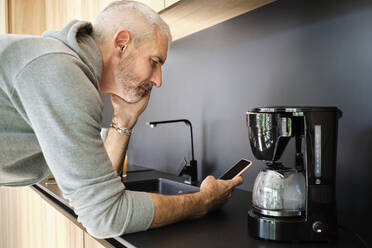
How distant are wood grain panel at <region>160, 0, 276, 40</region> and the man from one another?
0.86ft

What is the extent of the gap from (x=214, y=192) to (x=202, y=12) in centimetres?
78

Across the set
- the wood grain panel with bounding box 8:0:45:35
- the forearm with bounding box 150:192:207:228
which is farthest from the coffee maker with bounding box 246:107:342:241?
the wood grain panel with bounding box 8:0:45:35

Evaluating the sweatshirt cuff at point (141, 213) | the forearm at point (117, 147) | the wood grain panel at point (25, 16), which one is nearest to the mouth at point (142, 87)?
the forearm at point (117, 147)

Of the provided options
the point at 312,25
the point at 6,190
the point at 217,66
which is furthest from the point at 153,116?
the point at 312,25

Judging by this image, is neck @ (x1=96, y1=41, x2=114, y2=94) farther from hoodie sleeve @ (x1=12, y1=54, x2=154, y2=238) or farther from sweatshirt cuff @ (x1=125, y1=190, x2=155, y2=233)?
sweatshirt cuff @ (x1=125, y1=190, x2=155, y2=233)

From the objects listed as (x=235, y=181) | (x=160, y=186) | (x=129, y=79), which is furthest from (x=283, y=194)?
(x=160, y=186)

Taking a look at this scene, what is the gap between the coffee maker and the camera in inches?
34.0

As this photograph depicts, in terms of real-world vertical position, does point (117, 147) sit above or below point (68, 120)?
below

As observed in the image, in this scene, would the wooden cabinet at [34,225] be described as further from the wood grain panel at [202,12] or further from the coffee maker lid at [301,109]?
the wood grain panel at [202,12]

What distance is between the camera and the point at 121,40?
1099mm

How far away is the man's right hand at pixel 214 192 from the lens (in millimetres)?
1104

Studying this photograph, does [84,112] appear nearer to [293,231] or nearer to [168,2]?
[293,231]

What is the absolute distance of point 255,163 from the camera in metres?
1.50

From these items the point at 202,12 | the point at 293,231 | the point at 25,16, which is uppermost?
the point at 25,16
